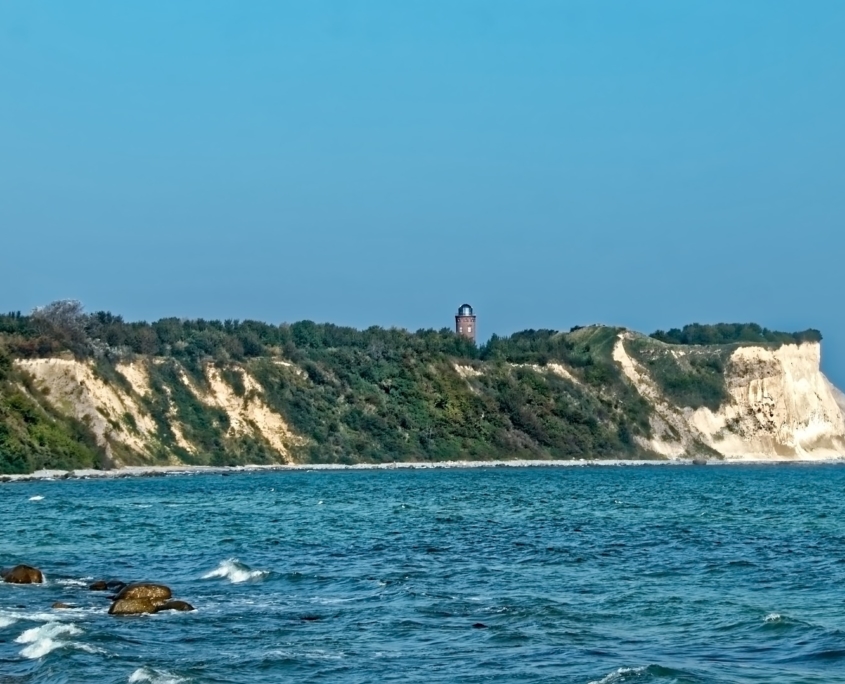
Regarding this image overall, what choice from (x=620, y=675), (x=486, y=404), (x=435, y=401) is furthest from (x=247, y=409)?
(x=620, y=675)

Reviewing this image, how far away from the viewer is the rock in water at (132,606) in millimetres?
24703

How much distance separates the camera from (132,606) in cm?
2480

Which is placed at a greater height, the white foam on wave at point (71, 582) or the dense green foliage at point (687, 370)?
the dense green foliage at point (687, 370)

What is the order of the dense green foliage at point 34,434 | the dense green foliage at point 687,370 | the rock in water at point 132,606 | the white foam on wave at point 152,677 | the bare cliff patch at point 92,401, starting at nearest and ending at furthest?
1. the white foam on wave at point 152,677
2. the rock in water at point 132,606
3. the dense green foliage at point 34,434
4. the bare cliff patch at point 92,401
5. the dense green foliage at point 687,370

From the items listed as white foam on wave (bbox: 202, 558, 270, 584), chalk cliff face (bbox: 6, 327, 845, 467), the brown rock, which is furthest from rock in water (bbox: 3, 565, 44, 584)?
chalk cliff face (bbox: 6, 327, 845, 467)

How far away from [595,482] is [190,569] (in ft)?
162

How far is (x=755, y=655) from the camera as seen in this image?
20172mm

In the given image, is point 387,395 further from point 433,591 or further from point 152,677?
point 152,677

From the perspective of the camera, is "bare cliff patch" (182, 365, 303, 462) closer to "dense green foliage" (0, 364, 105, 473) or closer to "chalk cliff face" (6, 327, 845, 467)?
"chalk cliff face" (6, 327, 845, 467)

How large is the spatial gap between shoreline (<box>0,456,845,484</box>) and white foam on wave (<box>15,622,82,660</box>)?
2104 inches

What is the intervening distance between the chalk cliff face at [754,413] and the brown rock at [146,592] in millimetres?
101165

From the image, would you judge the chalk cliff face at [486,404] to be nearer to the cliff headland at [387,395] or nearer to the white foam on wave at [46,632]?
the cliff headland at [387,395]

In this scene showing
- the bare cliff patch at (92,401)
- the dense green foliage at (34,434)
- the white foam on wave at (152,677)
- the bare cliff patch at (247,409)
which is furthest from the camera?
the bare cliff patch at (247,409)

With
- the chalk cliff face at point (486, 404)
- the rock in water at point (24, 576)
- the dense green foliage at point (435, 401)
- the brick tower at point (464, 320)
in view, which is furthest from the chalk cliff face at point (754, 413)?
the rock in water at point (24, 576)
